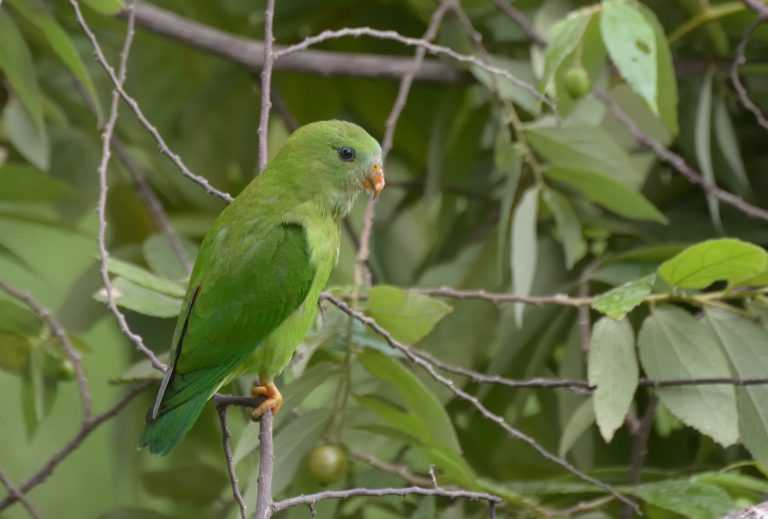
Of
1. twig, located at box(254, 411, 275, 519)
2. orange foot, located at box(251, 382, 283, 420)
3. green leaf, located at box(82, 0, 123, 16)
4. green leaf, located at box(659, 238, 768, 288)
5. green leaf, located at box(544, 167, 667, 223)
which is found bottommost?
twig, located at box(254, 411, 275, 519)

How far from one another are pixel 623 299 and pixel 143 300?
0.77 metres

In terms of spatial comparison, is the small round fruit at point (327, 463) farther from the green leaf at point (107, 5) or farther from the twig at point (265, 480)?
the green leaf at point (107, 5)

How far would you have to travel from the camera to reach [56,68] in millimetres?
2896

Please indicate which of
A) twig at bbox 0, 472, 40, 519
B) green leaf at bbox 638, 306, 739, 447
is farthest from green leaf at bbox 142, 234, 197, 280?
green leaf at bbox 638, 306, 739, 447

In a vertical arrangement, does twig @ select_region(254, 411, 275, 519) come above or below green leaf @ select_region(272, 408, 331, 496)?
below

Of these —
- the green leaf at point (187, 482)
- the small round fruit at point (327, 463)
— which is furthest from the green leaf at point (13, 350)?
the small round fruit at point (327, 463)

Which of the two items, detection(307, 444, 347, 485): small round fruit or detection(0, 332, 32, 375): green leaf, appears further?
detection(0, 332, 32, 375): green leaf

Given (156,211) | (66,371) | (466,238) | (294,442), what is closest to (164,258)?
(156,211)

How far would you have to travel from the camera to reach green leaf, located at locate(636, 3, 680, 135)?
2244 millimetres

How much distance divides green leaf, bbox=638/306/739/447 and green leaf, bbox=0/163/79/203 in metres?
1.20

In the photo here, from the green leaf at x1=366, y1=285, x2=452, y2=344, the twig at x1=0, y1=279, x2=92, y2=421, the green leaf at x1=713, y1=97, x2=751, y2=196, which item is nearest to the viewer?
the green leaf at x1=366, y1=285, x2=452, y2=344

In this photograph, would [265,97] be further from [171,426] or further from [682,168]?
[682,168]

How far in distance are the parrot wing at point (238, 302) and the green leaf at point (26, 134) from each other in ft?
2.63

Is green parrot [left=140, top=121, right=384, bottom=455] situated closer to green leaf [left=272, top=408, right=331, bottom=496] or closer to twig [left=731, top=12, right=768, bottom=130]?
green leaf [left=272, top=408, right=331, bottom=496]
